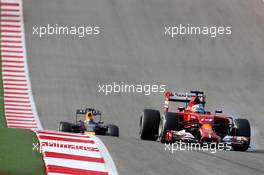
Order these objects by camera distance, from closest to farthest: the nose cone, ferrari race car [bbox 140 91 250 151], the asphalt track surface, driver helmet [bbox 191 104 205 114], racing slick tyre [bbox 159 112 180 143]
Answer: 1. the nose cone
2. ferrari race car [bbox 140 91 250 151]
3. racing slick tyre [bbox 159 112 180 143]
4. driver helmet [bbox 191 104 205 114]
5. the asphalt track surface

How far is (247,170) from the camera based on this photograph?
11508 millimetres

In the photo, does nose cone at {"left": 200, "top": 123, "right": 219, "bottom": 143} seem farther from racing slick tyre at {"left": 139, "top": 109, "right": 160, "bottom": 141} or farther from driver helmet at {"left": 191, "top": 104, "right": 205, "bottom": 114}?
racing slick tyre at {"left": 139, "top": 109, "right": 160, "bottom": 141}

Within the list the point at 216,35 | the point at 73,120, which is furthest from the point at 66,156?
the point at 216,35

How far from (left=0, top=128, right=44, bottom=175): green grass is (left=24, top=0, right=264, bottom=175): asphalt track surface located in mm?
1526

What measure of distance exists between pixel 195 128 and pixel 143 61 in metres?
12.0

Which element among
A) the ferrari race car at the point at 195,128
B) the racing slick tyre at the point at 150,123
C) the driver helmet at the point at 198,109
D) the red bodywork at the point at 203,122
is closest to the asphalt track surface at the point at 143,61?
the racing slick tyre at the point at 150,123

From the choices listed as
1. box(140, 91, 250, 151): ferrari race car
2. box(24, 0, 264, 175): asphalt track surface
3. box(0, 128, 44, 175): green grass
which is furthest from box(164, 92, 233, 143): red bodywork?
box(0, 128, 44, 175): green grass

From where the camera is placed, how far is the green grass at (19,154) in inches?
399

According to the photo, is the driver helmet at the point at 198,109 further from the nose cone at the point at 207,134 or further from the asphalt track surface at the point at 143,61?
the asphalt track surface at the point at 143,61

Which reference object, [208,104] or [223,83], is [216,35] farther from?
[208,104]

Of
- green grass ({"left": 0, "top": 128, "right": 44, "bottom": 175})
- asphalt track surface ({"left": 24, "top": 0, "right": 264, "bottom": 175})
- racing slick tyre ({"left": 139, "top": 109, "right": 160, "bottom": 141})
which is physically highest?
asphalt track surface ({"left": 24, "top": 0, "right": 264, "bottom": 175})

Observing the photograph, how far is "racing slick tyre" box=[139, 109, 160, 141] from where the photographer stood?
15.8 meters

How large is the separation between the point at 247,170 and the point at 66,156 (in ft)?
9.26

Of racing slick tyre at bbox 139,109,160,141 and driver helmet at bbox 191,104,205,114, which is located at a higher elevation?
driver helmet at bbox 191,104,205,114
